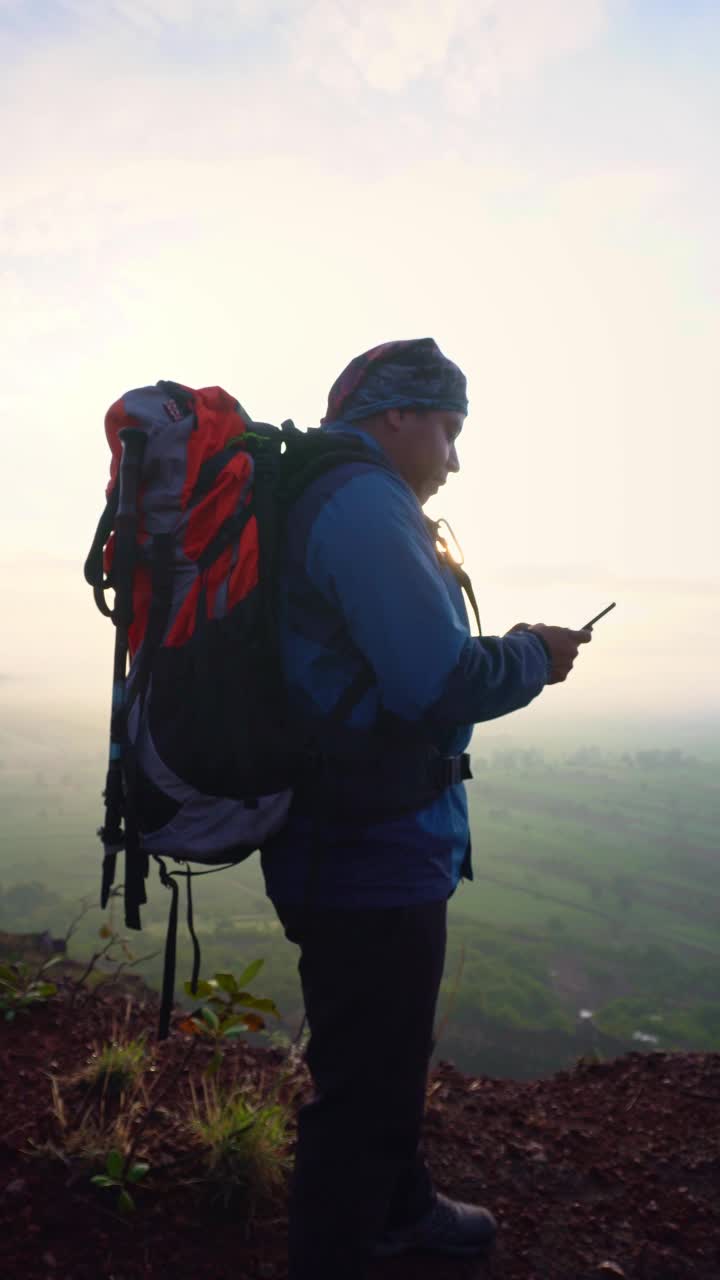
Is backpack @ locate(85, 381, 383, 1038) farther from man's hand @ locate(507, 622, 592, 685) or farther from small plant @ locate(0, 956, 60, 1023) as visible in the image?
small plant @ locate(0, 956, 60, 1023)

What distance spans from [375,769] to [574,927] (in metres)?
60.4

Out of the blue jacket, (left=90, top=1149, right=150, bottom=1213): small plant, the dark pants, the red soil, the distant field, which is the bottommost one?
the distant field

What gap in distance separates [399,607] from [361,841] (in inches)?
25.7

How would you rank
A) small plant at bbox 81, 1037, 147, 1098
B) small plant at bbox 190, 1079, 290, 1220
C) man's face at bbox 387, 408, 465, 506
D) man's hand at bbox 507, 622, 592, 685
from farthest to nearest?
small plant at bbox 81, 1037, 147, 1098 → small plant at bbox 190, 1079, 290, 1220 → man's face at bbox 387, 408, 465, 506 → man's hand at bbox 507, 622, 592, 685

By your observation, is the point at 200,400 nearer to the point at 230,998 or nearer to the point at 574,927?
the point at 230,998

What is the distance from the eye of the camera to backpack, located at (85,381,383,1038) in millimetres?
1954

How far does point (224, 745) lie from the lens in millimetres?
1949

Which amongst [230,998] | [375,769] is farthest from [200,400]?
[230,998]

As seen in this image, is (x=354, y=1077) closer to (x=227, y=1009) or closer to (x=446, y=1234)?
(x=446, y=1234)

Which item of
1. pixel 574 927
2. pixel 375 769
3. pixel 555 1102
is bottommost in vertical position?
pixel 574 927

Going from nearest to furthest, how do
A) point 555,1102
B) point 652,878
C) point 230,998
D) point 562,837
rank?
1. point 230,998
2. point 555,1102
3. point 652,878
4. point 562,837

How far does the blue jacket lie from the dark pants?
0.32 feet

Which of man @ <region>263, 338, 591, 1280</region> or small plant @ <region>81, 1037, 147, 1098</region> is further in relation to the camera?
small plant @ <region>81, 1037, 147, 1098</region>

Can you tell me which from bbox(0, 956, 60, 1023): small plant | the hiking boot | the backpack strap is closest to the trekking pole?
the backpack strap
